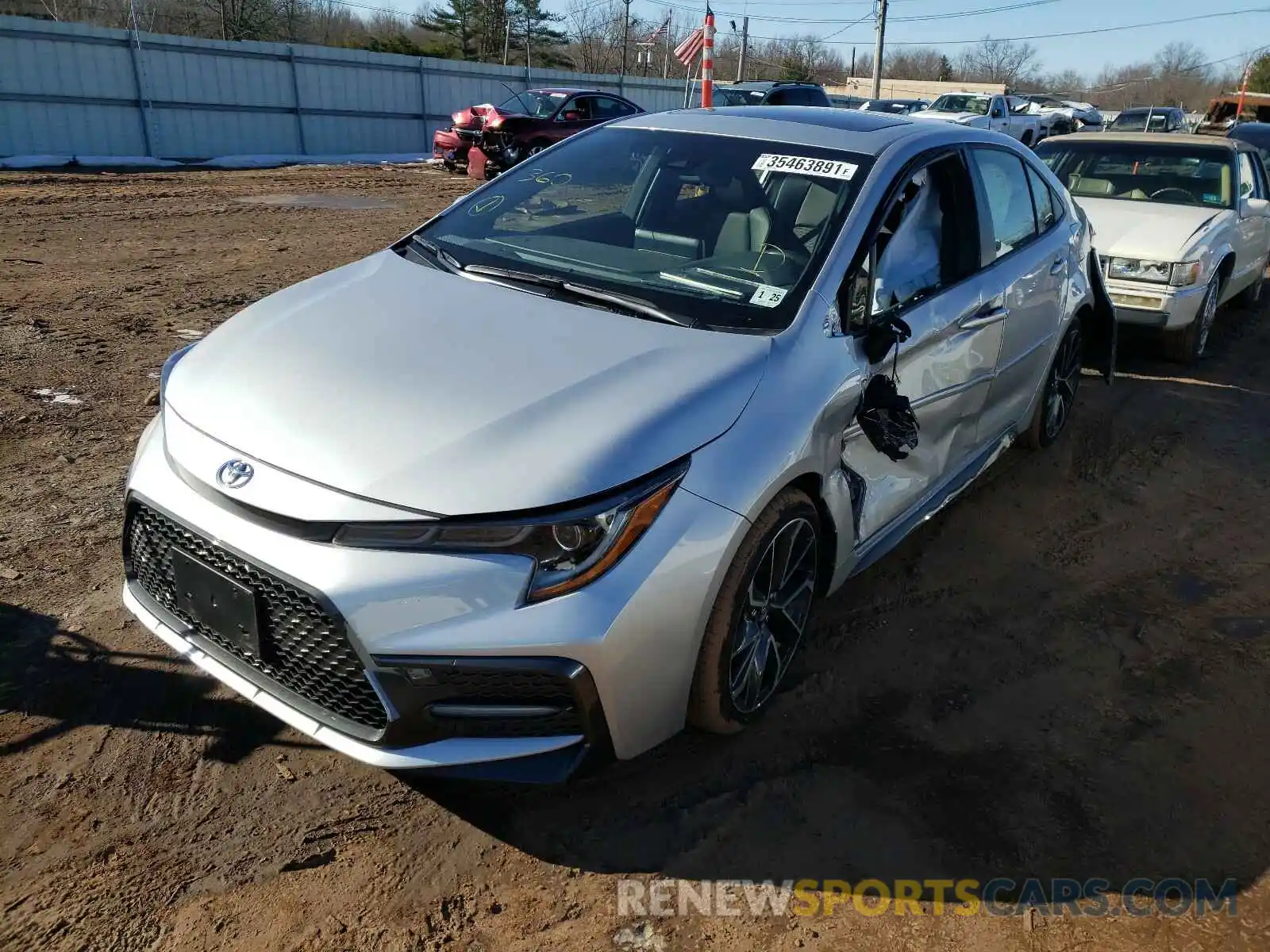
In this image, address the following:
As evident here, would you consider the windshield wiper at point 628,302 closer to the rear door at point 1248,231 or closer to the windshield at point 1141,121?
the rear door at point 1248,231

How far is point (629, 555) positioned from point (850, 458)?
1106 mm

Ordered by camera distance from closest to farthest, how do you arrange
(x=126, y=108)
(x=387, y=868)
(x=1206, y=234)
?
(x=387, y=868) → (x=1206, y=234) → (x=126, y=108)

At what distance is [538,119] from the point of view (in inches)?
660

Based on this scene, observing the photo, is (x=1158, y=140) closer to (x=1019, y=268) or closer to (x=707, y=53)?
(x=1019, y=268)

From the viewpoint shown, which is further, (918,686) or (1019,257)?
(1019,257)

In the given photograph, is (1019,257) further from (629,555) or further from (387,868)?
(387,868)

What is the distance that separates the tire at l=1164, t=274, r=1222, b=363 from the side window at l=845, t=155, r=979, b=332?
412 centimetres

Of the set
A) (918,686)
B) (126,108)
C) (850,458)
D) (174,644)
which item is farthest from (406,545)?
(126,108)

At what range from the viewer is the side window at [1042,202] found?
477cm

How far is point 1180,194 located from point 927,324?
19.4 ft

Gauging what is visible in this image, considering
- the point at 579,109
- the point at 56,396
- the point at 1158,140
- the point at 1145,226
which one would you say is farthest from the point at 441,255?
the point at 579,109

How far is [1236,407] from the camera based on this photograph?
6.54 m

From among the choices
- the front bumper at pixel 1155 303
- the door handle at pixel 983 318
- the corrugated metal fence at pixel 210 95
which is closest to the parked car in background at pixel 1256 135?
the front bumper at pixel 1155 303

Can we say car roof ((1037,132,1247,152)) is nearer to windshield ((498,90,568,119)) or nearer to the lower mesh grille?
the lower mesh grille
